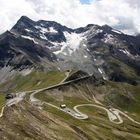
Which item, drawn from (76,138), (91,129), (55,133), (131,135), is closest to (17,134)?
(55,133)

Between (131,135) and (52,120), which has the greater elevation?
(52,120)

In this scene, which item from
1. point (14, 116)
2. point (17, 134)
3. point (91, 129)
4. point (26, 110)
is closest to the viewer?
point (17, 134)

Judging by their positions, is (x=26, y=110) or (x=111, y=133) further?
(x=111, y=133)

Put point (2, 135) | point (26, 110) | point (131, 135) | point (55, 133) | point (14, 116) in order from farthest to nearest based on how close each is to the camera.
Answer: point (131, 135), point (26, 110), point (55, 133), point (14, 116), point (2, 135)

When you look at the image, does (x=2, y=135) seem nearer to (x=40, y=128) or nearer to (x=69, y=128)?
(x=40, y=128)

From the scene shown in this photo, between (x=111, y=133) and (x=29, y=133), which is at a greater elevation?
(x=29, y=133)

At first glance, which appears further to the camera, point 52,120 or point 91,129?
point 91,129

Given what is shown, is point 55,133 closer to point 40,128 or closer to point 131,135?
point 40,128

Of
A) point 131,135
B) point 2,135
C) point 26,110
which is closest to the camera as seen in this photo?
point 2,135

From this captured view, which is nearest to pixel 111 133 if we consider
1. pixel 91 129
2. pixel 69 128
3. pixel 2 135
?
pixel 91 129
